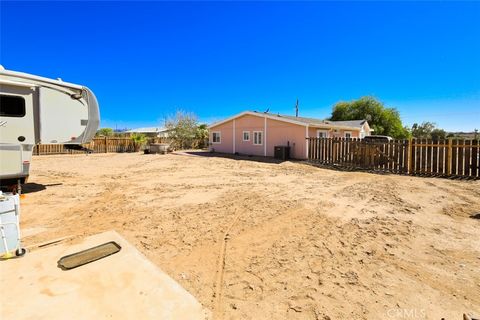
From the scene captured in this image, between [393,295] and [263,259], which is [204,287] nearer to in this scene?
[263,259]

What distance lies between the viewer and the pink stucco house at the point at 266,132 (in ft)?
55.4

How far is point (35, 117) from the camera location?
6672mm

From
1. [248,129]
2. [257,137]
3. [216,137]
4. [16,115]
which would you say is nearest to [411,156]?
[257,137]

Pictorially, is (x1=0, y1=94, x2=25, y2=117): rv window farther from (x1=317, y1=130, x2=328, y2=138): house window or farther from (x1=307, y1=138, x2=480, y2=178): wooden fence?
(x1=317, y1=130, x2=328, y2=138): house window

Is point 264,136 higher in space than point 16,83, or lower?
lower

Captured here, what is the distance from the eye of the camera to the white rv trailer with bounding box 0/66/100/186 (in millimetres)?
5922

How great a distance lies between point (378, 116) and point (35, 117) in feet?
140

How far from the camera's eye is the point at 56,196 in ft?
21.4

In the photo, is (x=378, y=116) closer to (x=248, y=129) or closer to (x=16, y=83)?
(x=248, y=129)

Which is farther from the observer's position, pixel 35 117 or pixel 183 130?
pixel 183 130

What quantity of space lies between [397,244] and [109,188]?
7.19 meters

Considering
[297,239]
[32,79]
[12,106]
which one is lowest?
[297,239]

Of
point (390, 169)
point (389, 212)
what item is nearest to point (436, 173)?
point (390, 169)

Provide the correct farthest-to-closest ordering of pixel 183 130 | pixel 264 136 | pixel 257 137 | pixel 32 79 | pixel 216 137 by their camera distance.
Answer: pixel 183 130 → pixel 216 137 → pixel 257 137 → pixel 264 136 → pixel 32 79
